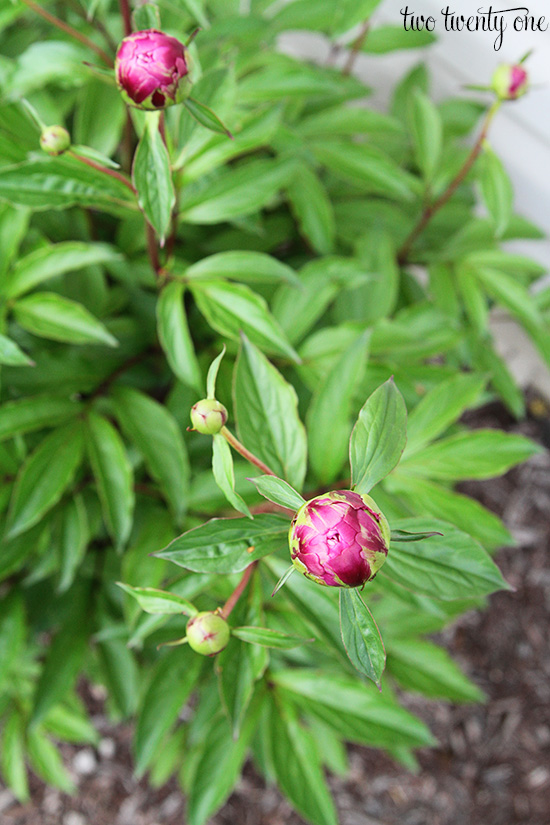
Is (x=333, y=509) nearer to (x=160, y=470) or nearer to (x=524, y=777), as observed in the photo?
(x=160, y=470)

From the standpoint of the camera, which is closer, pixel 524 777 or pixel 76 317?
pixel 76 317

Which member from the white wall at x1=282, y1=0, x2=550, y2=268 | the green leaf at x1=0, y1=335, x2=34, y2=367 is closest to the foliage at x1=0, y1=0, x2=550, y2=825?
the green leaf at x1=0, y1=335, x2=34, y2=367

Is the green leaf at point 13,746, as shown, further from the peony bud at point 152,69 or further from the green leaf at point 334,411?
the peony bud at point 152,69

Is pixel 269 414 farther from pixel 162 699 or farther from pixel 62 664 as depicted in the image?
pixel 62 664

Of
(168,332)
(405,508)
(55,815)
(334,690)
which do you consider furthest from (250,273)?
(55,815)

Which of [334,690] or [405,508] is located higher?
[405,508]

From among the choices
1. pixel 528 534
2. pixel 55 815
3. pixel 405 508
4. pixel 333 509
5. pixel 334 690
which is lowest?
pixel 55 815

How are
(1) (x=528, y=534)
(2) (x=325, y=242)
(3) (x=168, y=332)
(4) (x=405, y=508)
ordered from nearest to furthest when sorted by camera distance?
(3) (x=168, y=332), (4) (x=405, y=508), (2) (x=325, y=242), (1) (x=528, y=534)

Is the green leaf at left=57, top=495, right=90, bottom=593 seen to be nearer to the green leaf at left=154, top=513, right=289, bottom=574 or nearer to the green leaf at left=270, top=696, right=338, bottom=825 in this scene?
the green leaf at left=270, top=696, right=338, bottom=825
